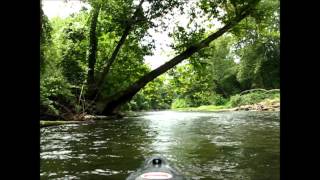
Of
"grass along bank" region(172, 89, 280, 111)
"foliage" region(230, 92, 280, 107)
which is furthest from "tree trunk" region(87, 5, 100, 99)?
"foliage" region(230, 92, 280, 107)

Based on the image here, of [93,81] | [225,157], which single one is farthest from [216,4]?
[225,157]

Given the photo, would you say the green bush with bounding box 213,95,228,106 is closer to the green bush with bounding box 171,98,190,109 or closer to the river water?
the green bush with bounding box 171,98,190,109

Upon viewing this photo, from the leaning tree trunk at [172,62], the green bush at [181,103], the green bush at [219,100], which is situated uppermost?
the leaning tree trunk at [172,62]

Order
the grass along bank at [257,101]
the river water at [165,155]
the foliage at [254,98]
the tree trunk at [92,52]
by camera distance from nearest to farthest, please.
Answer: the river water at [165,155] < the tree trunk at [92,52] < the grass along bank at [257,101] < the foliage at [254,98]

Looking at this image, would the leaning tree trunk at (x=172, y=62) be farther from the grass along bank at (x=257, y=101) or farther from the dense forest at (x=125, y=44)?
the grass along bank at (x=257, y=101)

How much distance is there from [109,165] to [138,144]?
3.13 m

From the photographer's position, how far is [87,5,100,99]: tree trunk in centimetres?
2325

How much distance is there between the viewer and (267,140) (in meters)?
10.8

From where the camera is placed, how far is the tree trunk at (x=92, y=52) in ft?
76.3

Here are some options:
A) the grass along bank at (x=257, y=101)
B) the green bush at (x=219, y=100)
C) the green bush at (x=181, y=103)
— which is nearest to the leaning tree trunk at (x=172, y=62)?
the grass along bank at (x=257, y=101)

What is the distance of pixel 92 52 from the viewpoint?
24625 millimetres

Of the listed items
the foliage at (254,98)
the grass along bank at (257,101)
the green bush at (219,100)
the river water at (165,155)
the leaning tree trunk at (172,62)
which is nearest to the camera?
the river water at (165,155)
